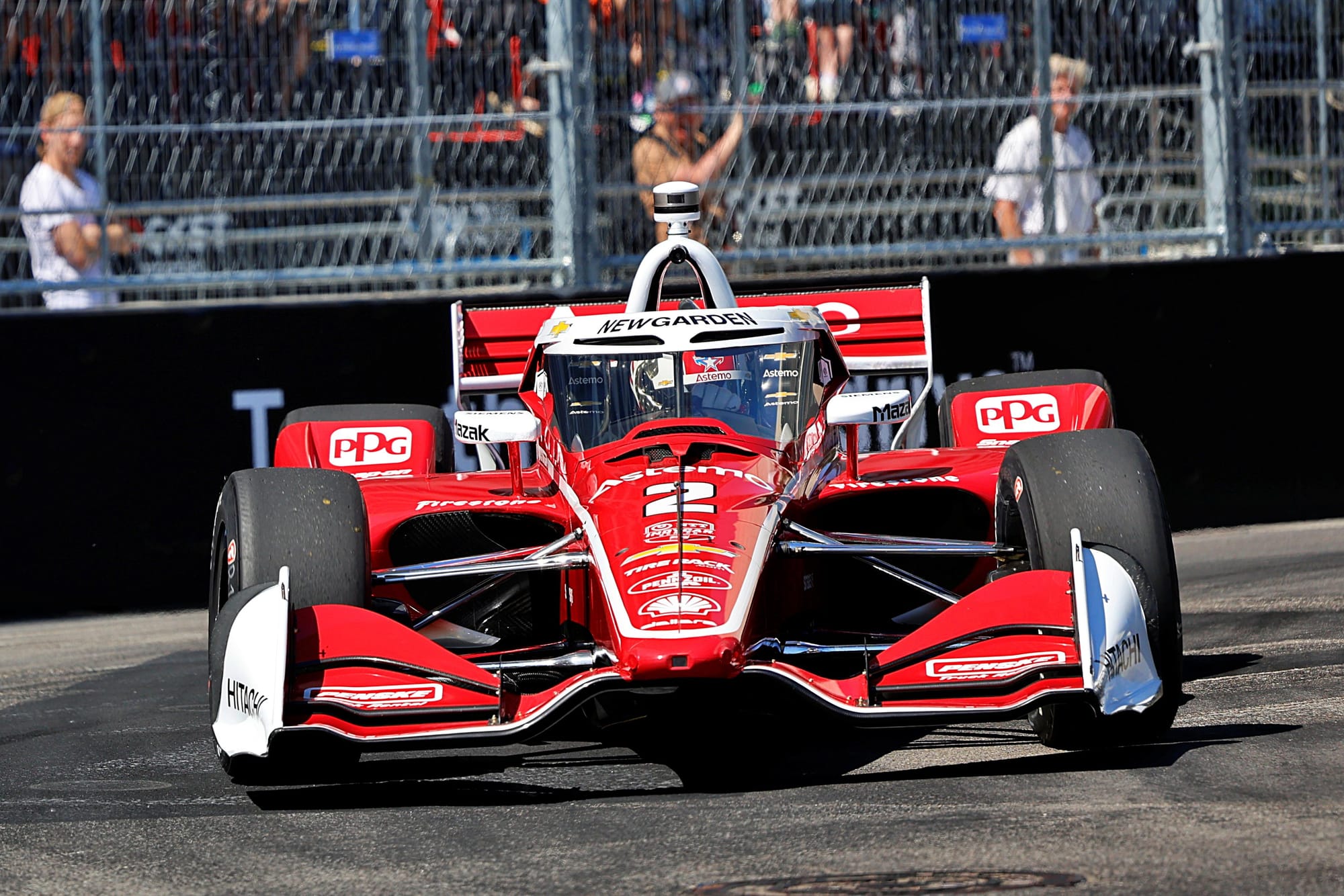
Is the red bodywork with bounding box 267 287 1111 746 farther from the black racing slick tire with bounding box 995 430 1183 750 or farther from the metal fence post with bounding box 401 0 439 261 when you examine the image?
the metal fence post with bounding box 401 0 439 261

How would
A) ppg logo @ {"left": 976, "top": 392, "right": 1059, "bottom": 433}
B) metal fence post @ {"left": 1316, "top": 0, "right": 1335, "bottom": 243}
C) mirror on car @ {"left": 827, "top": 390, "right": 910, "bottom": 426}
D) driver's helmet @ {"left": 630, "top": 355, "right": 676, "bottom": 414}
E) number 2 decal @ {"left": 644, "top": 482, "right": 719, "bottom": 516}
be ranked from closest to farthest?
number 2 decal @ {"left": 644, "top": 482, "right": 719, "bottom": 516}, mirror on car @ {"left": 827, "top": 390, "right": 910, "bottom": 426}, driver's helmet @ {"left": 630, "top": 355, "right": 676, "bottom": 414}, ppg logo @ {"left": 976, "top": 392, "right": 1059, "bottom": 433}, metal fence post @ {"left": 1316, "top": 0, "right": 1335, "bottom": 243}

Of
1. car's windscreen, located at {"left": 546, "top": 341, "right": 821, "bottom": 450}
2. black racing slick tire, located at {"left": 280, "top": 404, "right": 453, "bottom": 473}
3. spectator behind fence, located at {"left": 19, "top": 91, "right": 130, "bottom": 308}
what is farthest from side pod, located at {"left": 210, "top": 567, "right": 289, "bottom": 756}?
spectator behind fence, located at {"left": 19, "top": 91, "right": 130, "bottom": 308}

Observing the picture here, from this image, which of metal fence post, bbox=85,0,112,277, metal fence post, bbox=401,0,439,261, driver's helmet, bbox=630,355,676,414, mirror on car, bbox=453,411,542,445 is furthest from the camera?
metal fence post, bbox=401,0,439,261

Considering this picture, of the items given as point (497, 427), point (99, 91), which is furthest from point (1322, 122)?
point (99, 91)

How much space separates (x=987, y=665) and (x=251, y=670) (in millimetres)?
1796

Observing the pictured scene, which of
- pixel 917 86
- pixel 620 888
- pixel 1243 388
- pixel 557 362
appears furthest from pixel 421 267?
pixel 620 888

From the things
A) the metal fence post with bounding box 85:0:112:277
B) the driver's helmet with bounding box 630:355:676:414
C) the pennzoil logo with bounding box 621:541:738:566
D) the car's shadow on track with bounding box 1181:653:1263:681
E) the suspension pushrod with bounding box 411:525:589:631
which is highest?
the metal fence post with bounding box 85:0:112:277

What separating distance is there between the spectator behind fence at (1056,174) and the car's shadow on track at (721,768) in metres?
4.54

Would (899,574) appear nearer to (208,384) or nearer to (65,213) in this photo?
(208,384)

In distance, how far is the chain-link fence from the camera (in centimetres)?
906

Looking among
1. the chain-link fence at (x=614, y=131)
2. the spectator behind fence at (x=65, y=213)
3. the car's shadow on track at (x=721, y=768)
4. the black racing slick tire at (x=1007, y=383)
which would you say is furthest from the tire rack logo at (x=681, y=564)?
the spectator behind fence at (x=65, y=213)

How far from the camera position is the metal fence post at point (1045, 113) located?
966 cm

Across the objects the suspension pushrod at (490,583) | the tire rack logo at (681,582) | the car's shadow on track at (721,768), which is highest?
the tire rack logo at (681,582)

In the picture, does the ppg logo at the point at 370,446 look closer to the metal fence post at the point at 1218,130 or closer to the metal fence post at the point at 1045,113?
the metal fence post at the point at 1045,113
